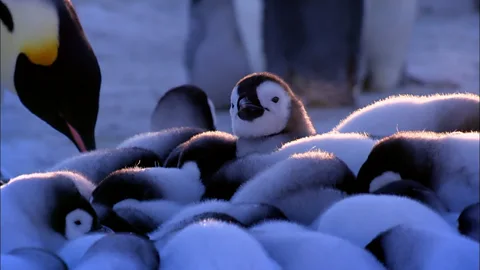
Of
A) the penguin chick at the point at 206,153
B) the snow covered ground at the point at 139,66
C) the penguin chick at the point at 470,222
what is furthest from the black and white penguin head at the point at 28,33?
the penguin chick at the point at 470,222

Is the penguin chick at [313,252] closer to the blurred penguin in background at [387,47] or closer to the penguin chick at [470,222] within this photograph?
the penguin chick at [470,222]

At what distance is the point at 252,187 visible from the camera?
1.64ft

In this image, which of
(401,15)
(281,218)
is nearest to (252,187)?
(281,218)

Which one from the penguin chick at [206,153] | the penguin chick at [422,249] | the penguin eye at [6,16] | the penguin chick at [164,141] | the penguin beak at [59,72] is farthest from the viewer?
the penguin eye at [6,16]

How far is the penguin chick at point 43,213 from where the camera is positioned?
0.47 meters

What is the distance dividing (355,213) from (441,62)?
3043 mm

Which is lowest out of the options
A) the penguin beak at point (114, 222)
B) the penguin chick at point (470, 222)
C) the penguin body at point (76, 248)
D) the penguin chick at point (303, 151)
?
the penguin beak at point (114, 222)

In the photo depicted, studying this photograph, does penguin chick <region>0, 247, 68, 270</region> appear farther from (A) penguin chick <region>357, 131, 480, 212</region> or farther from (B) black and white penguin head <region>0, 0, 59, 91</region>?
(B) black and white penguin head <region>0, 0, 59, 91</region>

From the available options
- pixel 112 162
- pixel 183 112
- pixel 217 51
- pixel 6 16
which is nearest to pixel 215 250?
pixel 112 162

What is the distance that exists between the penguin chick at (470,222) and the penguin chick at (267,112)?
0.93ft

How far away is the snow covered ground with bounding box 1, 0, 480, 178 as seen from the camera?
2.15 m

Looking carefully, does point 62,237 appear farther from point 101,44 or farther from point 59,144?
point 101,44

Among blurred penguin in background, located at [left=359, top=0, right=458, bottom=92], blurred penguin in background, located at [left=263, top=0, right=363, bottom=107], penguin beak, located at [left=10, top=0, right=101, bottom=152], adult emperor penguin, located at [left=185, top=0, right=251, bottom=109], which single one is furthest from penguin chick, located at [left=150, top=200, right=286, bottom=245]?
blurred penguin in background, located at [left=359, top=0, right=458, bottom=92]

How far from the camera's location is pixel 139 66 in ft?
10.7
